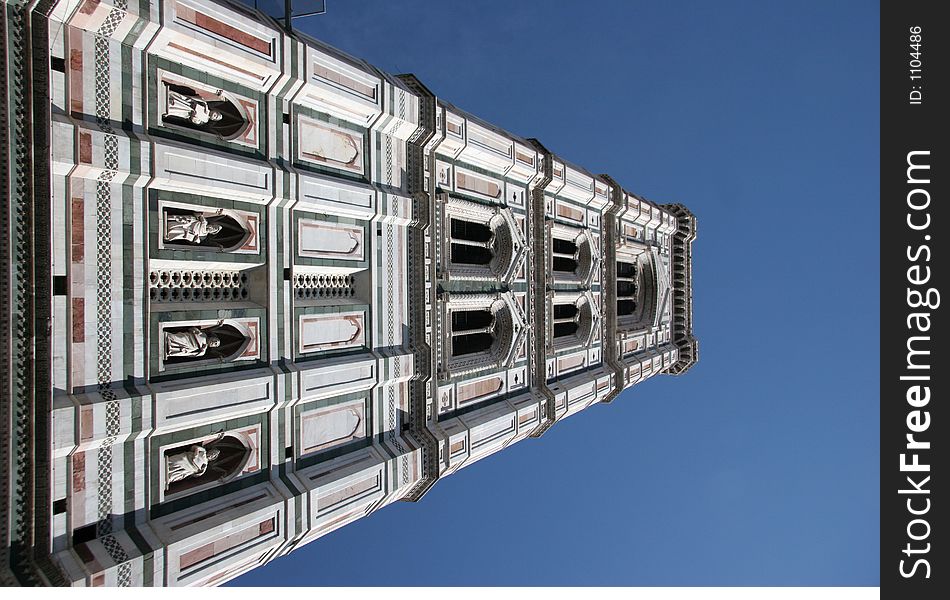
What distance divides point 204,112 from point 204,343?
5136 millimetres

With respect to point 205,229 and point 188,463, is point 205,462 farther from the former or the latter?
point 205,229

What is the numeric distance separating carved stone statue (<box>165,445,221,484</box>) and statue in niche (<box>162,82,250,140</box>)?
23.4 ft

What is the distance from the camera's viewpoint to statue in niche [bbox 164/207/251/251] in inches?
565

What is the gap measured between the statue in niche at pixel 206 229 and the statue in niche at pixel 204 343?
6.18 feet

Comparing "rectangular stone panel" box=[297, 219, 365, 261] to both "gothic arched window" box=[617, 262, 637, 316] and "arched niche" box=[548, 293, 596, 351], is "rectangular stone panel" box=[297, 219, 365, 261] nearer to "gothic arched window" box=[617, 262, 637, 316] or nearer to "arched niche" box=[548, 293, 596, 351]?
"arched niche" box=[548, 293, 596, 351]

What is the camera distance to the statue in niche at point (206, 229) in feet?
47.1

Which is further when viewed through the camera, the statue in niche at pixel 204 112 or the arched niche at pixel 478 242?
the arched niche at pixel 478 242

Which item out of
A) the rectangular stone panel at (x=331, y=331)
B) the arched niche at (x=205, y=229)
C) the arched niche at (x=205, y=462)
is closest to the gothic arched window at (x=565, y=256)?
the rectangular stone panel at (x=331, y=331)

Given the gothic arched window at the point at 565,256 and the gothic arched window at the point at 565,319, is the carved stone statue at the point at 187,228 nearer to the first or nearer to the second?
the gothic arched window at the point at 565,256

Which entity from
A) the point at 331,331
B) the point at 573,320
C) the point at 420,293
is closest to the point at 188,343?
the point at 331,331

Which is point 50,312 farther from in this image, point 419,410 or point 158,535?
point 419,410

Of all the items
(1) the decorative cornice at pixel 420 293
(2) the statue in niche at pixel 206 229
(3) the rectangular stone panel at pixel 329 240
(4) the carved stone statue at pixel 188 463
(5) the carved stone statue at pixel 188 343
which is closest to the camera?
(4) the carved stone statue at pixel 188 463

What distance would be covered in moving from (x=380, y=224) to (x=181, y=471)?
9.00 m

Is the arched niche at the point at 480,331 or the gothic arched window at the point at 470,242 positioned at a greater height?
the gothic arched window at the point at 470,242
